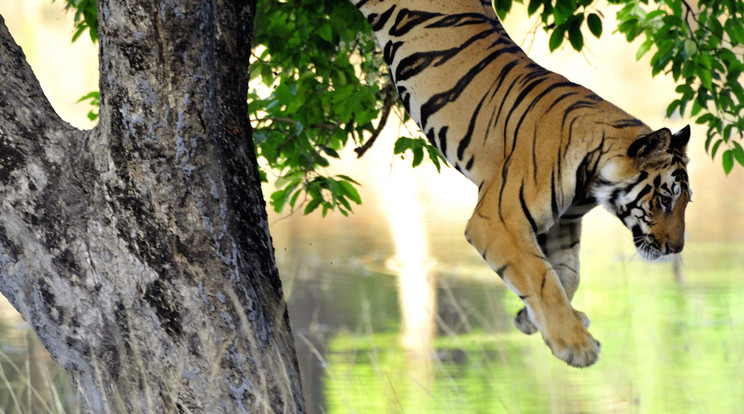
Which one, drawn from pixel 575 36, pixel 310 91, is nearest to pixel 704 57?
pixel 575 36

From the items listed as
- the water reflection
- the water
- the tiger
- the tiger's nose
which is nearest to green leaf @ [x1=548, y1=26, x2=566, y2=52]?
the tiger

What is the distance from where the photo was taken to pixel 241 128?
267cm

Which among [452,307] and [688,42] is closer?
[688,42]

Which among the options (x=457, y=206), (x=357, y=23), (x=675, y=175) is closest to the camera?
(x=675, y=175)

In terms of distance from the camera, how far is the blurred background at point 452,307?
375 centimetres

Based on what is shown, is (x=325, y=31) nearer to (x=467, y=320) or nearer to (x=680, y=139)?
(x=467, y=320)

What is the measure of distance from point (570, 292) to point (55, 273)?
141 cm

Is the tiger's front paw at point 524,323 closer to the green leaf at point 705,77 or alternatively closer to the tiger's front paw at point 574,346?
the tiger's front paw at point 574,346

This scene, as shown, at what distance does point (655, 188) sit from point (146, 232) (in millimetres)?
1290

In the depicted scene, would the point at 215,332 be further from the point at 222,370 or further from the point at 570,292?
the point at 570,292

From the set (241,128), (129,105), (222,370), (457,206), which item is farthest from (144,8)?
(457,206)

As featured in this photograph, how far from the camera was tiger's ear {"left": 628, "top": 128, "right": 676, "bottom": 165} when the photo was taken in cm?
226

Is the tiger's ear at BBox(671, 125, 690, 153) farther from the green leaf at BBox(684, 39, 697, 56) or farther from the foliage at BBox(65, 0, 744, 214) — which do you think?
the green leaf at BBox(684, 39, 697, 56)

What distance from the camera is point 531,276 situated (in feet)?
7.89
